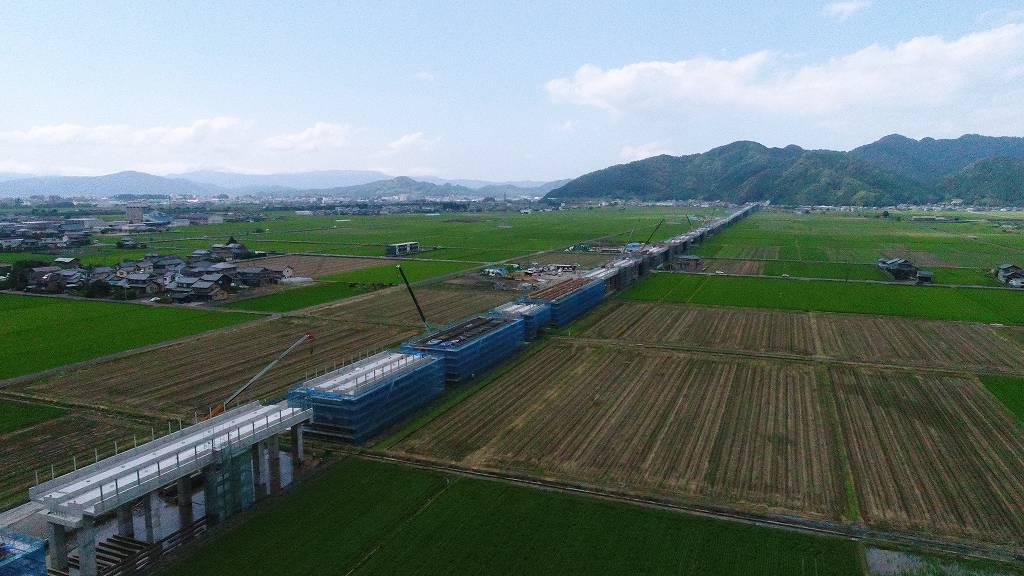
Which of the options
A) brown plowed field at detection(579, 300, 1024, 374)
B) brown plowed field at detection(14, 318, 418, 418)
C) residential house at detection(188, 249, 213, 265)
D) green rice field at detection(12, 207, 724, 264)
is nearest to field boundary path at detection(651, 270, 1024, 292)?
brown plowed field at detection(579, 300, 1024, 374)

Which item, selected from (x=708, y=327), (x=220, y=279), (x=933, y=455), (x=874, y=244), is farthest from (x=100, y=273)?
(x=874, y=244)

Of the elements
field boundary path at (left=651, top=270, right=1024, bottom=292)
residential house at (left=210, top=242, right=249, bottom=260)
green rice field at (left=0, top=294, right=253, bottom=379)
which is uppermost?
residential house at (left=210, top=242, right=249, bottom=260)

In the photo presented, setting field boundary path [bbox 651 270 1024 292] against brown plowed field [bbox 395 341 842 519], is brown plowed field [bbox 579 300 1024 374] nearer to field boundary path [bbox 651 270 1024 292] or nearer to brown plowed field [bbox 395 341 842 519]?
brown plowed field [bbox 395 341 842 519]

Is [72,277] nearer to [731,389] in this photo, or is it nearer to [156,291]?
[156,291]

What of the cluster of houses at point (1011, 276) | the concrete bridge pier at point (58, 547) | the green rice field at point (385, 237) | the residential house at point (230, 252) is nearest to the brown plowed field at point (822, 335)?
the cluster of houses at point (1011, 276)

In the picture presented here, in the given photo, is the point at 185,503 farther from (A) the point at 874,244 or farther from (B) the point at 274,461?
(A) the point at 874,244

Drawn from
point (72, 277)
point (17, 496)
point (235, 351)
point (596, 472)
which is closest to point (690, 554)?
point (596, 472)

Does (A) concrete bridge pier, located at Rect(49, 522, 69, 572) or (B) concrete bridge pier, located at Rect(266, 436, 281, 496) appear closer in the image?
(A) concrete bridge pier, located at Rect(49, 522, 69, 572)
